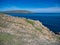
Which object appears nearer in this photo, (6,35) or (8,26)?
(6,35)

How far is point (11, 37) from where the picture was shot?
26.5m

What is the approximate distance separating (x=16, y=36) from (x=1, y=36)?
2175 millimetres

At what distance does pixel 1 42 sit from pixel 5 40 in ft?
2.89

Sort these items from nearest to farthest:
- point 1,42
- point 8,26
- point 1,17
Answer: point 1,42 → point 8,26 → point 1,17

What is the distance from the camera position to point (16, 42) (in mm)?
24547

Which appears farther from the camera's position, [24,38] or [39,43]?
[24,38]

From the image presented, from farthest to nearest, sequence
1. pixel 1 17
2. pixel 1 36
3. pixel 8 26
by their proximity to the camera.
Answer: pixel 1 17 → pixel 8 26 → pixel 1 36

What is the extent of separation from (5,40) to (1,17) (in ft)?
51.5

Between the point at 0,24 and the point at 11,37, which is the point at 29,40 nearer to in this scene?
the point at 11,37

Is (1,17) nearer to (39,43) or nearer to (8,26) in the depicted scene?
(8,26)

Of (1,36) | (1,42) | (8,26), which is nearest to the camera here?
(1,42)

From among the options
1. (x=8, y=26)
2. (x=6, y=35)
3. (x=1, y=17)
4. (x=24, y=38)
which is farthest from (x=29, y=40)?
(x=1, y=17)

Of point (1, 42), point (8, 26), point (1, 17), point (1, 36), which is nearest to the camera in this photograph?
point (1, 42)

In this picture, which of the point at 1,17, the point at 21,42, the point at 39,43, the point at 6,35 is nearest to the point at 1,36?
the point at 6,35
